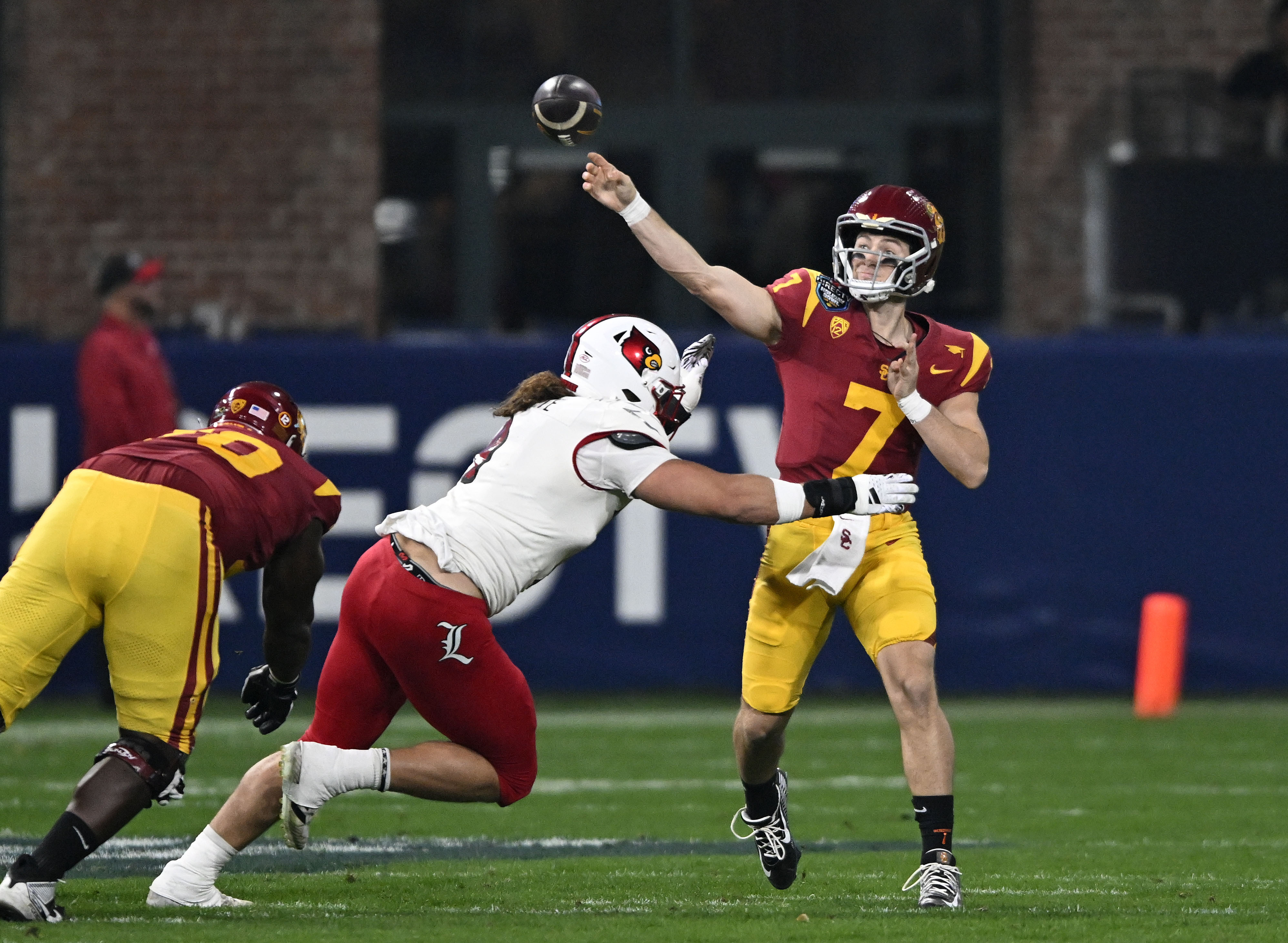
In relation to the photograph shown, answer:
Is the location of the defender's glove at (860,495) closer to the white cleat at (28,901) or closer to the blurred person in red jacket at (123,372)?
the white cleat at (28,901)

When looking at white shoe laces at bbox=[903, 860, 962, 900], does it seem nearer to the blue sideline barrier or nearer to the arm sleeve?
the arm sleeve

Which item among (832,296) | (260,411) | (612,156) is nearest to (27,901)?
(260,411)

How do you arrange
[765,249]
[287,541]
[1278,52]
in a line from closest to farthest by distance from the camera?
[287,541], [1278,52], [765,249]

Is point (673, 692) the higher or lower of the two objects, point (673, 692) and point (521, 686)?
the lower

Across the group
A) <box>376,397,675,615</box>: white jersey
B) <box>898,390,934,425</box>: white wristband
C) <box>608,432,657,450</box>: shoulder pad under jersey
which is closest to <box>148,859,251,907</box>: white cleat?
<box>376,397,675,615</box>: white jersey

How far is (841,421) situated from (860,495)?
2.27 feet

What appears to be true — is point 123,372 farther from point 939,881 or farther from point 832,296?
point 939,881

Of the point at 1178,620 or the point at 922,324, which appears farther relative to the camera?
the point at 1178,620

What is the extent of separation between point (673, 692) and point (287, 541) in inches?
237

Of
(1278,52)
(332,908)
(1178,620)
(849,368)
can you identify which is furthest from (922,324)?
(1278,52)

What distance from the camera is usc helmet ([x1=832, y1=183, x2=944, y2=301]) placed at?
20.7ft

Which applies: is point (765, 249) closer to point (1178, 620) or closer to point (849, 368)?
point (1178, 620)

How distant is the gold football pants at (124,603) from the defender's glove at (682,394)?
1280mm

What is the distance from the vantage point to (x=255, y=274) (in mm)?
15664
